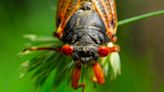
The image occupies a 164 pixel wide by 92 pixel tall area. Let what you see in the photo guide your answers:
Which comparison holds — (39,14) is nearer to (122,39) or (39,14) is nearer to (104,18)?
(122,39)

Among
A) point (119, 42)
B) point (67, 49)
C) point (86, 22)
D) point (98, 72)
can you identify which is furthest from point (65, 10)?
point (119, 42)

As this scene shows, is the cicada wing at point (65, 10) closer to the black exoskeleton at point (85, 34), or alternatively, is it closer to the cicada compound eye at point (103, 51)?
the black exoskeleton at point (85, 34)

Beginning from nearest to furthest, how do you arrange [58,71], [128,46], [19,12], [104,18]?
[58,71] < [104,18] < [19,12] < [128,46]

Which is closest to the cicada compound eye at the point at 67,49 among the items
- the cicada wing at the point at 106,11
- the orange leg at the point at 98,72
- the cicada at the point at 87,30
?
the cicada at the point at 87,30

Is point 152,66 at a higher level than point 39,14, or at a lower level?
lower

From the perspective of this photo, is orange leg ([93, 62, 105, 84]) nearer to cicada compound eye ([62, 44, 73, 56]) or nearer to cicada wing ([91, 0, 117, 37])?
cicada compound eye ([62, 44, 73, 56])

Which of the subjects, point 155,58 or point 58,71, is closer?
point 58,71

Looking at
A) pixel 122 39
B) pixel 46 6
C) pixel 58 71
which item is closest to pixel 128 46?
pixel 122 39
